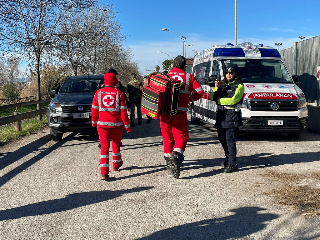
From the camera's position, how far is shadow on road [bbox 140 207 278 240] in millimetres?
3746

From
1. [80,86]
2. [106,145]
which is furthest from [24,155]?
[80,86]

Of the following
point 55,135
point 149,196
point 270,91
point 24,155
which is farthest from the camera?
point 55,135

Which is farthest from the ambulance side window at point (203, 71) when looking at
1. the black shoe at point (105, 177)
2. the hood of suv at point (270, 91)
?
the black shoe at point (105, 177)

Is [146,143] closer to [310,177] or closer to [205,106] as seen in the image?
[205,106]

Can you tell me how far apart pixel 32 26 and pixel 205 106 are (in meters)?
7.75

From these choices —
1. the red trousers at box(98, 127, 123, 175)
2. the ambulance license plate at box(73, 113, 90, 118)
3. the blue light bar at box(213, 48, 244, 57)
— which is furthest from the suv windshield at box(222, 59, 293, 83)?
the red trousers at box(98, 127, 123, 175)

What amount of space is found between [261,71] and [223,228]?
7176 mm

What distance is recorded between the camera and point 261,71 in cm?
1025

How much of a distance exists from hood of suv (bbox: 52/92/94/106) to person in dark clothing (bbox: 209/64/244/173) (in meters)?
4.67

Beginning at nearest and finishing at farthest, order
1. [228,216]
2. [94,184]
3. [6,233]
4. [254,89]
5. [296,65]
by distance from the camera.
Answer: [6,233] < [228,216] < [94,184] < [254,89] < [296,65]

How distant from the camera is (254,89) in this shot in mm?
9227

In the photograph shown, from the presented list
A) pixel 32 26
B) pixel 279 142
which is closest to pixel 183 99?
pixel 279 142

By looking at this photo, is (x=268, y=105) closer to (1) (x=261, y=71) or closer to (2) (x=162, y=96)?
(1) (x=261, y=71)

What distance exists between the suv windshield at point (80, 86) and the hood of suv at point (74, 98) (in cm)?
40
